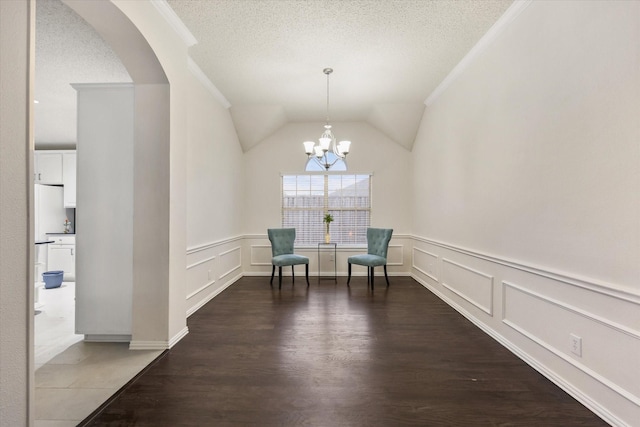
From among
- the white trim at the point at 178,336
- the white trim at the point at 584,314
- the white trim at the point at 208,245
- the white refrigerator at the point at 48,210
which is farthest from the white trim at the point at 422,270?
the white refrigerator at the point at 48,210

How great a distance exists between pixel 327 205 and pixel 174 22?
12.5ft

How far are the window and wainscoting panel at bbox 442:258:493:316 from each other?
2049 millimetres

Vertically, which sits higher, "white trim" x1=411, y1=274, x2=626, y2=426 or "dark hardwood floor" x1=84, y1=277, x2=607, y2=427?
"white trim" x1=411, y1=274, x2=626, y2=426

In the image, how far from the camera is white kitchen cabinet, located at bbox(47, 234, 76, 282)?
5.14m

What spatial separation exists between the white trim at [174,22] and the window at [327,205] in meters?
3.09

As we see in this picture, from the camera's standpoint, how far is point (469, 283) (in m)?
3.24

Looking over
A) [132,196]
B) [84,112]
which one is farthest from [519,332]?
[84,112]

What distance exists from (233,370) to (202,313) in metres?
1.43

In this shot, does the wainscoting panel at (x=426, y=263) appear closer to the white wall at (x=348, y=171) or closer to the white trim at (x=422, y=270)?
the white trim at (x=422, y=270)

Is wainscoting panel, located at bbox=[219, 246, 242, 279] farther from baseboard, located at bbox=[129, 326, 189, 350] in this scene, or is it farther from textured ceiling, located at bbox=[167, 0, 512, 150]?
textured ceiling, located at bbox=[167, 0, 512, 150]

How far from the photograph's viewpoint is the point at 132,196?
259 centimetres

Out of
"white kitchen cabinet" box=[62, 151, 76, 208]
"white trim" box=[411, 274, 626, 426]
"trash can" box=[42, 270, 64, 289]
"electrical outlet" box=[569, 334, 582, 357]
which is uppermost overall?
"white kitchen cabinet" box=[62, 151, 76, 208]

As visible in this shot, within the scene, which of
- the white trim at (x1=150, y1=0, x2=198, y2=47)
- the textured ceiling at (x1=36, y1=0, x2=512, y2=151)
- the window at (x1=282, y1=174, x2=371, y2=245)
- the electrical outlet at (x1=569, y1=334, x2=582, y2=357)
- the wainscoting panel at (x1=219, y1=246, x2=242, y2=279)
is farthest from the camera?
the window at (x1=282, y1=174, x2=371, y2=245)

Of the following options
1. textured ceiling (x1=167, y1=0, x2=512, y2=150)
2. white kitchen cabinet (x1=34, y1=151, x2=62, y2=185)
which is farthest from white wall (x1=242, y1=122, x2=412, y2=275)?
white kitchen cabinet (x1=34, y1=151, x2=62, y2=185)
